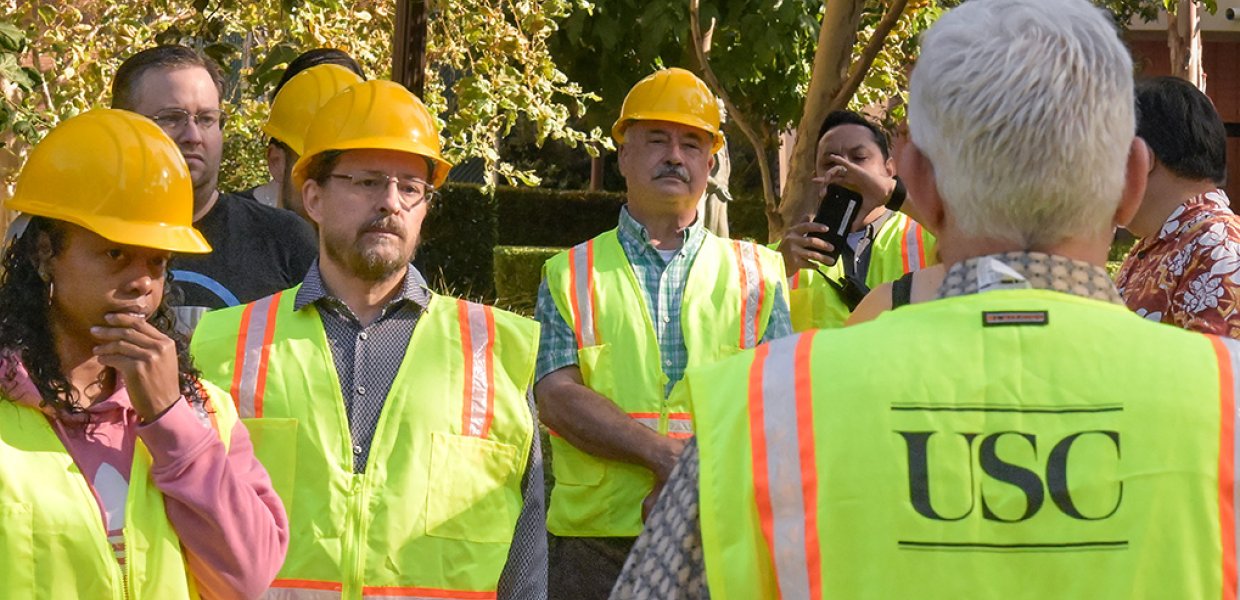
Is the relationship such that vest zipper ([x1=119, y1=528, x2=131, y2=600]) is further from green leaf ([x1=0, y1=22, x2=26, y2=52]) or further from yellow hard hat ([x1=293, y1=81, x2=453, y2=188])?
green leaf ([x1=0, y1=22, x2=26, y2=52])

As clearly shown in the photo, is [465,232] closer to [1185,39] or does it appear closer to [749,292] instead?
[1185,39]

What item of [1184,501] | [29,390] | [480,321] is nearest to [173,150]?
[29,390]

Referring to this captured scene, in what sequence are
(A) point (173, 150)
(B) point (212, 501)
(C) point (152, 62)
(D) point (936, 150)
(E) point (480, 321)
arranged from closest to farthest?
(D) point (936, 150) → (B) point (212, 501) → (A) point (173, 150) → (E) point (480, 321) → (C) point (152, 62)

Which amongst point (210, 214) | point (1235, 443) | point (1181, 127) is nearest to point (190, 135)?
point (210, 214)

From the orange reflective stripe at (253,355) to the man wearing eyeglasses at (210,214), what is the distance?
0.53 meters

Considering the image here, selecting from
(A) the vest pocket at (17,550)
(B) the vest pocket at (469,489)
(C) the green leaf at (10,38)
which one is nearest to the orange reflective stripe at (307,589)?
(B) the vest pocket at (469,489)

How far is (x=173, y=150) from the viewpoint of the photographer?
10.9 ft

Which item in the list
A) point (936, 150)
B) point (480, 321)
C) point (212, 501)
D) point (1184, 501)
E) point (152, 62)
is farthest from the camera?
point (152, 62)

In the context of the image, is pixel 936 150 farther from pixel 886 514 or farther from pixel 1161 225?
pixel 1161 225

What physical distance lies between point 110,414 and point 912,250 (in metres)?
3.19

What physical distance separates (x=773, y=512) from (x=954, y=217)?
44 cm

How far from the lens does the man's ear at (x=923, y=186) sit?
2170 mm

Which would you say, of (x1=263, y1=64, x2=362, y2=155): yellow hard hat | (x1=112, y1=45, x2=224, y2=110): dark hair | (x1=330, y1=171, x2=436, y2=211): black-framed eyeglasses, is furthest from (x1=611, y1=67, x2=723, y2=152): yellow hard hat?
(x1=330, y1=171, x2=436, y2=211): black-framed eyeglasses

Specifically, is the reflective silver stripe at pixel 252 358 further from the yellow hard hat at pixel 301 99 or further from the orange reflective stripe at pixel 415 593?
the yellow hard hat at pixel 301 99
